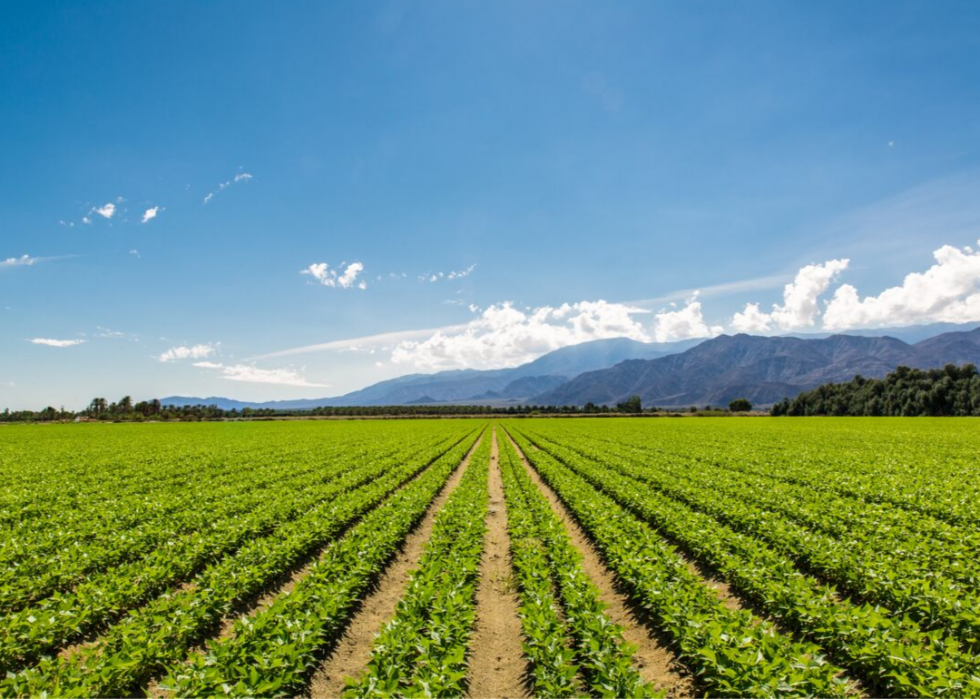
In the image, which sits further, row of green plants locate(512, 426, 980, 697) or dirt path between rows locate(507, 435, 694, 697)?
dirt path between rows locate(507, 435, 694, 697)

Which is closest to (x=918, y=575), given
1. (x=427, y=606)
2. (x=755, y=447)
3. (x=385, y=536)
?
(x=427, y=606)

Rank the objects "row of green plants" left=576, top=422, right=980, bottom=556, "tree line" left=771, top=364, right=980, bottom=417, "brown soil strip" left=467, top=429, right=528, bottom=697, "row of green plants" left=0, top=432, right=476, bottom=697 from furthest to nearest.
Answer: "tree line" left=771, top=364, right=980, bottom=417 < "row of green plants" left=576, top=422, right=980, bottom=556 < "brown soil strip" left=467, top=429, right=528, bottom=697 < "row of green plants" left=0, top=432, right=476, bottom=697

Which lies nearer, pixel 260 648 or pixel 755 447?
pixel 260 648

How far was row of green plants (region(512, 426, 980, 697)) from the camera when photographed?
6188 mm

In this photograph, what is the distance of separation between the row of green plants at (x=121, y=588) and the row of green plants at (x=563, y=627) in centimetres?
824

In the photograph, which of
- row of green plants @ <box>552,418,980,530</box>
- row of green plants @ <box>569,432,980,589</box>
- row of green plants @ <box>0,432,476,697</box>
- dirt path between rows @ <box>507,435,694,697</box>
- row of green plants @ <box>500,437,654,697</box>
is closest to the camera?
row of green plants @ <box>0,432,476,697</box>

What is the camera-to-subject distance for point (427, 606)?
30.0ft

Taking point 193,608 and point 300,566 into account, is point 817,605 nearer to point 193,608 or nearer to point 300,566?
point 193,608

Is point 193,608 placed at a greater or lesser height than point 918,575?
greater

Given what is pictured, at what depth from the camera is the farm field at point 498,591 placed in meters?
6.64

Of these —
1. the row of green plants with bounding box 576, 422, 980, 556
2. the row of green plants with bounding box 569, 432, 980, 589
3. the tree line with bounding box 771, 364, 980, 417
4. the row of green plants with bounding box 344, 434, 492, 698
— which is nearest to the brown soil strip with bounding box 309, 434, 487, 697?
the row of green plants with bounding box 344, 434, 492, 698

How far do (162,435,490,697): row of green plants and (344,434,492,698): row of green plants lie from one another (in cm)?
104

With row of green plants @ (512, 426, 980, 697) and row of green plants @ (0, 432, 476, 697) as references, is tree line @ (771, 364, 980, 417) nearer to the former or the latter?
Result: row of green plants @ (512, 426, 980, 697)

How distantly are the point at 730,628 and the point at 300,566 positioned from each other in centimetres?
1133
